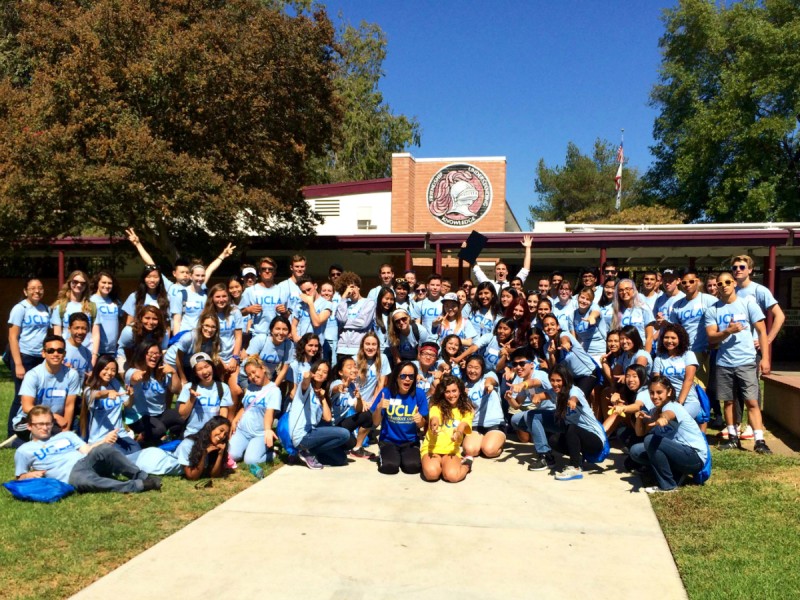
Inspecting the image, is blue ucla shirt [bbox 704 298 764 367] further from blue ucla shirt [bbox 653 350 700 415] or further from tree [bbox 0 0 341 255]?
tree [bbox 0 0 341 255]

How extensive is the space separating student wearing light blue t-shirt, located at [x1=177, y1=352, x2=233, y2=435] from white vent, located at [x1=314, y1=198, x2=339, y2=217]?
17.4m

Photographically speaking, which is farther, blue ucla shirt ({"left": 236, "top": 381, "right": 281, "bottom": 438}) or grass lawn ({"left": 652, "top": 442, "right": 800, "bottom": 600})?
blue ucla shirt ({"left": 236, "top": 381, "right": 281, "bottom": 438})

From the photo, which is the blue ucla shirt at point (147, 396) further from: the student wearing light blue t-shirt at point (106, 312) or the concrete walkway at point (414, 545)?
the concrete walkway at point (414, 545)

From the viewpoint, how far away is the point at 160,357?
20.1ft

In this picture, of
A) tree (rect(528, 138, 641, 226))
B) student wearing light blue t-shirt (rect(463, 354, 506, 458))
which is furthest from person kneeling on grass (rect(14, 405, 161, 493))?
tree (rect(528, 138, 641, 226))

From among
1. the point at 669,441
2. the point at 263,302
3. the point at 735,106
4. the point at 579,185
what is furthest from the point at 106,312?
the point at 579,185

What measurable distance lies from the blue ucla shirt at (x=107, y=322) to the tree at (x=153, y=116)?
4.84 metres

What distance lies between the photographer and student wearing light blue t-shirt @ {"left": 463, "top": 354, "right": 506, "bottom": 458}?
20.5 feet

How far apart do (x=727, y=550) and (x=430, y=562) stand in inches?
70.8

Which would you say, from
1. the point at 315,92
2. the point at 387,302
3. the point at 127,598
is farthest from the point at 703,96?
the point at 127,598

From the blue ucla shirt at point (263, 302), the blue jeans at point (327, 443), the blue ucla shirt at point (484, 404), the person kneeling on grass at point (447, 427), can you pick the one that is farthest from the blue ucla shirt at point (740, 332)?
the blue ucla shirt at point (263, 302)

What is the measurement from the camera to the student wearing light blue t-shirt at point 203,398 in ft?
19.0

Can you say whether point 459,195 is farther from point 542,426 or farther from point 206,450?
point 206,450

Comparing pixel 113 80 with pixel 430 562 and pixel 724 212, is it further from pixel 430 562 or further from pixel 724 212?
pixel 724 212
